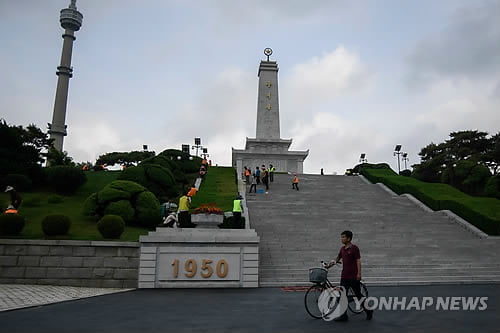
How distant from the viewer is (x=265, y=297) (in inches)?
401

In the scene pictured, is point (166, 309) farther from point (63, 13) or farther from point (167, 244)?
point (63, 13)

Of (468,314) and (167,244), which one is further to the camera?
(167,244)

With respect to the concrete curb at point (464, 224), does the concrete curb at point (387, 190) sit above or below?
above

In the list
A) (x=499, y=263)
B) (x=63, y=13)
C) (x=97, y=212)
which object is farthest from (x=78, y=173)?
(x=63, y=13)

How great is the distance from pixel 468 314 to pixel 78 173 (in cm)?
2160

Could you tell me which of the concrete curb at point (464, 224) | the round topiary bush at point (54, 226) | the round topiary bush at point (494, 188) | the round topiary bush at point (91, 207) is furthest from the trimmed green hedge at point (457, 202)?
the round topiary bush at point (54, 226)

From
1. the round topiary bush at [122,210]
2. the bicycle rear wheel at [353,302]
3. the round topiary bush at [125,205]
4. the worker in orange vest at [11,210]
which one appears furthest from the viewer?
the round topiary bush at [125,205]

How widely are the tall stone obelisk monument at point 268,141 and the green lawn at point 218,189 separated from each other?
706cm

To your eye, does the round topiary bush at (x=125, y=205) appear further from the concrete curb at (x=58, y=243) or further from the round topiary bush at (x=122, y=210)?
the concrete curb at (x=58, y=243)

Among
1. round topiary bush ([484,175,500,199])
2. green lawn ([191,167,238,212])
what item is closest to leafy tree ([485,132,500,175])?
round topiary bush ([484,175,500,199])

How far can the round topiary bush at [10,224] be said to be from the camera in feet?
42.2

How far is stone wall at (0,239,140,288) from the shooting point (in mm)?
12281

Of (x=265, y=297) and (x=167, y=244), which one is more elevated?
(x=167, y=244)

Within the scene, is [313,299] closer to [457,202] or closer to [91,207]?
[91,207]
